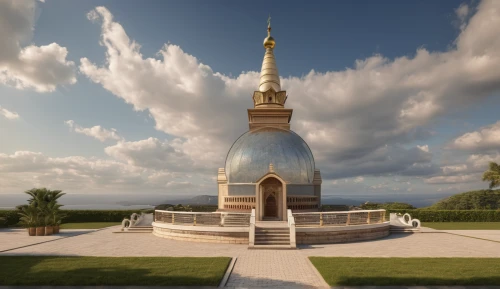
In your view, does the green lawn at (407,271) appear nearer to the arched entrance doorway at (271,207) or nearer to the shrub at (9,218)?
the arched entrance doorway at (271,207)

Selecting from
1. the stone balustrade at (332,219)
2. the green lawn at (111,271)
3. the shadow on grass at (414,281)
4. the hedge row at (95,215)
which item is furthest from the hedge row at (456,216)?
the hedge row at (95,215)

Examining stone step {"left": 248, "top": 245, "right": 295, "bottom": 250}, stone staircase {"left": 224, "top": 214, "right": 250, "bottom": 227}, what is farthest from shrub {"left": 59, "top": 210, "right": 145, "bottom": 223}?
stone step {"left": 248, "top": 245, "right": 295, "bottom": 250}

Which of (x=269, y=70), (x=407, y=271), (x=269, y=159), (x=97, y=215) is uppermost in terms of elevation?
(x=269, y=70)

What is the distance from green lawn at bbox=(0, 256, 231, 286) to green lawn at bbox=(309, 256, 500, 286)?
4.47m

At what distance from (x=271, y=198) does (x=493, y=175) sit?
35.7m

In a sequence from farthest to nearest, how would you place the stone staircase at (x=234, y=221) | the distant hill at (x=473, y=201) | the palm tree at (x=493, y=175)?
the distant hill at (x=473, y=201)
the palm tree at (x=493, y=175)
the stone staircase at (x=234, y=221)

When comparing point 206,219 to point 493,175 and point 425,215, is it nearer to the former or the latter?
point 425,215

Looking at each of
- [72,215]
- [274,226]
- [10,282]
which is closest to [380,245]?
[274,226]

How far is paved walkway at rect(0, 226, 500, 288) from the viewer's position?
11250 millimetres

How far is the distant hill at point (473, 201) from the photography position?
5219 centimetres

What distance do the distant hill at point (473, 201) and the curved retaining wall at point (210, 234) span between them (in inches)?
1834

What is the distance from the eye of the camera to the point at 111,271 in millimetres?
11375

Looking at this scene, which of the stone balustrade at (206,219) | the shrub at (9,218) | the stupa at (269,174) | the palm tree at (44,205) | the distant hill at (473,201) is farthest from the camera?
the distant hill at (473,201)

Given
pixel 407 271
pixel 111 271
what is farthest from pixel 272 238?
pixel 111 271
